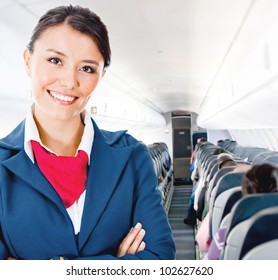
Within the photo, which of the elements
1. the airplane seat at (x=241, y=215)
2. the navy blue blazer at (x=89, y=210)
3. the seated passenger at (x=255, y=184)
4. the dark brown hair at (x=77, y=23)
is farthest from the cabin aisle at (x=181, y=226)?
the dark brown hair at (x=77, y=23)

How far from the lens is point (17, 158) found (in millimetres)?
877

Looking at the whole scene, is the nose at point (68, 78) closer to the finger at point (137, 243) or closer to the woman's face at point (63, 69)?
the woman's face at point (63, 69)

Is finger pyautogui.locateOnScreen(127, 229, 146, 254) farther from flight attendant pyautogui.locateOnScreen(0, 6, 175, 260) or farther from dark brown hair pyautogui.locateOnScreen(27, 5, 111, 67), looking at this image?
dark brown hair pyautogui.locateOnScreen(27, 5, 111, 67)

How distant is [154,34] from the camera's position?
5.85 feet

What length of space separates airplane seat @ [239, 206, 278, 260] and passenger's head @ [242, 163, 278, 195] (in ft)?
0.95

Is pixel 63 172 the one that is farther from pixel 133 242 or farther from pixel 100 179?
pixel 133 242

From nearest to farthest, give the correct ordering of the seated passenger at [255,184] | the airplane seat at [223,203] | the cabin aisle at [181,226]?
the seated passenger at [255,184] → the airplane seat at [223,203] → the cabin aisle at [181,226]

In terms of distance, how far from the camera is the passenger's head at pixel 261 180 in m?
1.15

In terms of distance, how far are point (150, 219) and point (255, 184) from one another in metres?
0.43

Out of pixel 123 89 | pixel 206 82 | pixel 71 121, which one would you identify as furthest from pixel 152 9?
pixel 206 82

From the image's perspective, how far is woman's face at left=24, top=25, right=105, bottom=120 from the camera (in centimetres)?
86

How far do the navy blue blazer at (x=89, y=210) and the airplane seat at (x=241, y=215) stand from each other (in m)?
0.16

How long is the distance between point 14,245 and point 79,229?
16cm
